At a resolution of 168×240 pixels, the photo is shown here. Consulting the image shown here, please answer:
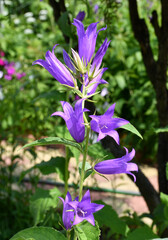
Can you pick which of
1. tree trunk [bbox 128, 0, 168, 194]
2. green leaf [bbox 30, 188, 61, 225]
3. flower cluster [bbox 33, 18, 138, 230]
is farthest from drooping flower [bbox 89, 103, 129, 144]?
tree trunk [bbox 128, 0, 168, 194]

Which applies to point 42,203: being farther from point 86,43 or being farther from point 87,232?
point 86,43

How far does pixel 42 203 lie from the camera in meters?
1.39

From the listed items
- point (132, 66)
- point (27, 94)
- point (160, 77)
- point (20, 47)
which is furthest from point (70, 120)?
point (20, 47)

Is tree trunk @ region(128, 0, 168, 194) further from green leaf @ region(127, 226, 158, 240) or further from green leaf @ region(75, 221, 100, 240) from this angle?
green leaf @ region(75, 221, 100, 240)

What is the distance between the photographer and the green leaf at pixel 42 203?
4.48 ft

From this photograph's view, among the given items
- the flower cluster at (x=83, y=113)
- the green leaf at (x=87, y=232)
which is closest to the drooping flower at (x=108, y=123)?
the flower cluster at (x=83, y=113)

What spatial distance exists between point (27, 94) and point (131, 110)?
4.49ft

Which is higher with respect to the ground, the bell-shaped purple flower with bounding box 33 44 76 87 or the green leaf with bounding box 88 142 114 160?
the bell-shaped purple flower with bounding box 33 44 76 87

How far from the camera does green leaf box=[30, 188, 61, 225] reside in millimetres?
1365

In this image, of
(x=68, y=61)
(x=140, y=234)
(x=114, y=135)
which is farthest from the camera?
(x=140, y=234)

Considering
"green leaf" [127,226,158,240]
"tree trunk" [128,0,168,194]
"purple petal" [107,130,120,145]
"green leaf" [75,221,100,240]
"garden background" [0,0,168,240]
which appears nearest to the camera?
"purple petal" [107,130,120,145]

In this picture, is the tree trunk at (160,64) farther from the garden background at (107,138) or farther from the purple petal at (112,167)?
the purple petal at (112,167)

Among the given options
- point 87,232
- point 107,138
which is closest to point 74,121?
point 87,232

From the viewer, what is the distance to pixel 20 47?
530cm
